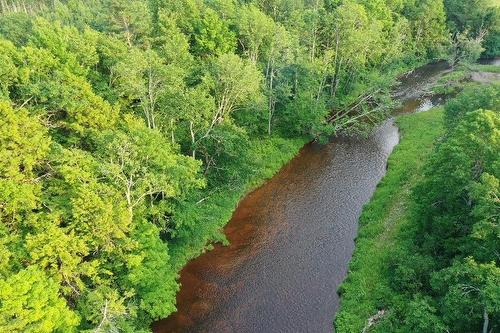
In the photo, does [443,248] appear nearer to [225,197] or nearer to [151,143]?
[225,197]

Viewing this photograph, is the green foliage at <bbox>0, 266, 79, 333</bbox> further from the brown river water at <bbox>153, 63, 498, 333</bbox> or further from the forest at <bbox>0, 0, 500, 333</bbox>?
the brown river water at <bbox>153, 63, 498, 333</bbox>

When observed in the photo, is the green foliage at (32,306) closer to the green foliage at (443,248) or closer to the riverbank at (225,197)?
the riverbank at (225,197)

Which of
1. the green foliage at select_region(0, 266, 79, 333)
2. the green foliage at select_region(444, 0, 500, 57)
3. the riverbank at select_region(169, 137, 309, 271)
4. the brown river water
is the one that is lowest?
the brown river water

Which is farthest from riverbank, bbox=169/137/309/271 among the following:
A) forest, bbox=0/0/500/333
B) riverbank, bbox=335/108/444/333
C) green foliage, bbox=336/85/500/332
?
green foliage, bbox=336/85/500/332

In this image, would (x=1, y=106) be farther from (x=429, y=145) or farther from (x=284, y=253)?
(x=429, y=145)

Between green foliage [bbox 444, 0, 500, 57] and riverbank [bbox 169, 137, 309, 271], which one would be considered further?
green foliage [bbox 444, 0, 500, 57]

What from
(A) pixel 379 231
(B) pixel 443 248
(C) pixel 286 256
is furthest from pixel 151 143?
(B) pixel 443 248

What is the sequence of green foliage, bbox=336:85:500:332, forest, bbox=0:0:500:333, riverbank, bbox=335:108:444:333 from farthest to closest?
riverbank, bbox=335:108:444:333
forest, bbox=0:0:500:333
green foliage, bbox=336:85:500:332
